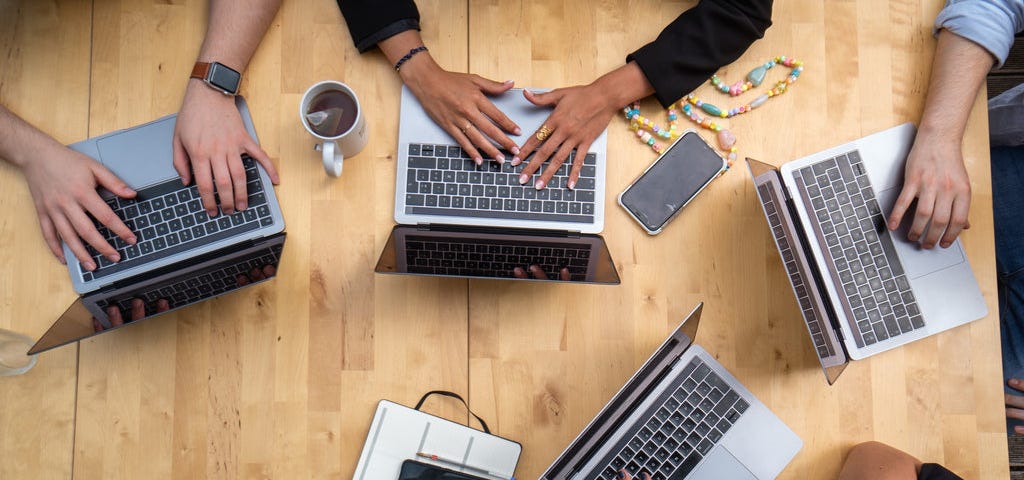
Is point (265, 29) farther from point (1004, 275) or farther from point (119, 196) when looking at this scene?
point (1004, 275)

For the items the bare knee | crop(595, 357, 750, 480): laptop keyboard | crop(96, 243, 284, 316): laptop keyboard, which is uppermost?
crop(96, 243, 284, 316): laptop keyboard

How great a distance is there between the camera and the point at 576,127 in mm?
1130

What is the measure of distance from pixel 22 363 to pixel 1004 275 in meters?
1.94

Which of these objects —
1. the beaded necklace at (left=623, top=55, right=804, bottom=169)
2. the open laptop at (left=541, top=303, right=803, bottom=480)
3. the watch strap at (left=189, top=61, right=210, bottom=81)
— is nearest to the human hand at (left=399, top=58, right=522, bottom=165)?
the beaded necklace at (left=623, top=55, right=804, bottom=169)

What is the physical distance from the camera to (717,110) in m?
1.17

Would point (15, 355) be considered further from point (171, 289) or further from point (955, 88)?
point (955, 88)

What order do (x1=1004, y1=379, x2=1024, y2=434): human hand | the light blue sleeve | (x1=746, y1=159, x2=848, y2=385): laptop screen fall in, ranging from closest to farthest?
(x1=746, y1=159, x2=848, y2=385): laptop screen
the light blue sleeve
(x1=1004, y1=379, x2=1024, y2=434): human hand

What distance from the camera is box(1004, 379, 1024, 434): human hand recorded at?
140cm

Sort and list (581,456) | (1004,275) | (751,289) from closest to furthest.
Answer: (581,456)
(751,289)
(1004,275)

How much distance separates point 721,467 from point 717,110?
638mm

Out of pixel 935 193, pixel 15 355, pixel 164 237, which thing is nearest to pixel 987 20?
pixel 935 193

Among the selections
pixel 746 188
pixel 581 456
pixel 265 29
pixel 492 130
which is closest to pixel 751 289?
pixel 746 188

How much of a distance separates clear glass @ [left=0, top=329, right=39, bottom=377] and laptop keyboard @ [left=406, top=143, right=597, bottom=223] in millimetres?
711

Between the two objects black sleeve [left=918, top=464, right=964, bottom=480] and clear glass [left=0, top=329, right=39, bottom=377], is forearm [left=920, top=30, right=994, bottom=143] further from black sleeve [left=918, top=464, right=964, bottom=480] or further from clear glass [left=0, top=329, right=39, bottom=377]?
clear glass [left=0, top=329, right=39, bottom=377]
